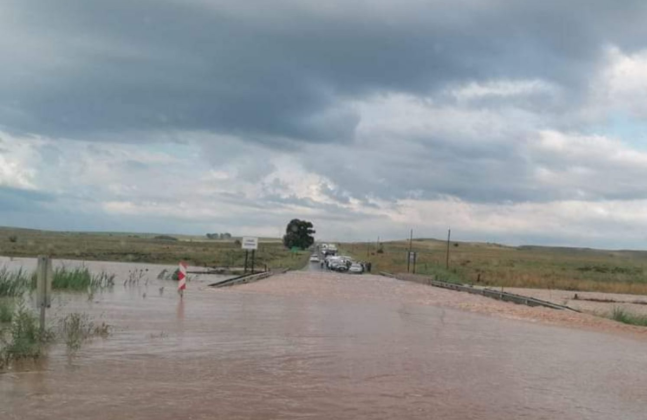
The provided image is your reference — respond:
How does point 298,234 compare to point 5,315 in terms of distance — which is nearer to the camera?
point 5,315

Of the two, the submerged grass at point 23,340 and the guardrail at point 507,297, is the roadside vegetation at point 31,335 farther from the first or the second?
the guardrail at point 507,297

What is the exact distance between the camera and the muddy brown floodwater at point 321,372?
32.0ft

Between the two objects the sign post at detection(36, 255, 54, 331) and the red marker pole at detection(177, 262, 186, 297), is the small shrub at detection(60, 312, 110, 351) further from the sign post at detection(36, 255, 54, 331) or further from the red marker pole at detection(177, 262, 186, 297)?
the red marker pole at detection(177, 262, 186, 297)

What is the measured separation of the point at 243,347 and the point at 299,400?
5.05 metres

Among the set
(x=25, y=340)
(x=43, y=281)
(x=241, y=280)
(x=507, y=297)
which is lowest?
(x=241, y=280)

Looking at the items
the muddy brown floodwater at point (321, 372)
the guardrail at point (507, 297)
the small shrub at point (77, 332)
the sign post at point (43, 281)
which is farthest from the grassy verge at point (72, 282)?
the guardrail at point (507, 297)

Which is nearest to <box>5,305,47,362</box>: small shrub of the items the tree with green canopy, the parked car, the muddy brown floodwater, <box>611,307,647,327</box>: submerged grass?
the muddy brown floodwater

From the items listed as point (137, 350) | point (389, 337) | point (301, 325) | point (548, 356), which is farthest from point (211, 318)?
point (548, 356)

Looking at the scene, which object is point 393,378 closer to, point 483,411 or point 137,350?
point 483,411

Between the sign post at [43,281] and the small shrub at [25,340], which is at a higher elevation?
the sign post at [43,281]

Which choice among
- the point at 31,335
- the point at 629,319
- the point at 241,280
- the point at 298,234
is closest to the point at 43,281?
the point at 31,335

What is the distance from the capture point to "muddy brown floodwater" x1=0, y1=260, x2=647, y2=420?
32.0 feet

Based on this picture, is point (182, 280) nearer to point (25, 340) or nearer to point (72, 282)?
point (72, 282)

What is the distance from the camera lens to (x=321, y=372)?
41.5ft
